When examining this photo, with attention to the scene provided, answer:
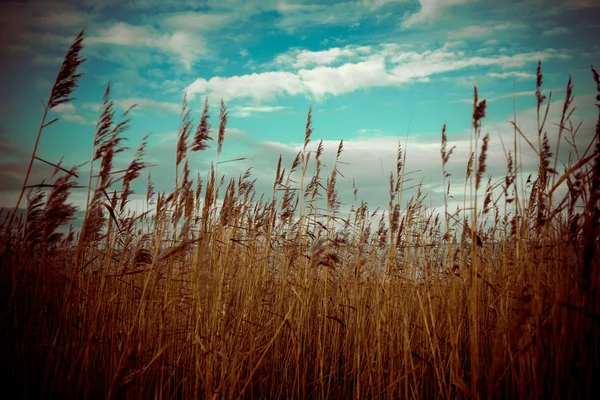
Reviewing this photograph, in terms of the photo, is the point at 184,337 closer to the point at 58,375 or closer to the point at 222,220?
the point at 58,375

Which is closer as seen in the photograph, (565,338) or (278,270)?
(565,338)

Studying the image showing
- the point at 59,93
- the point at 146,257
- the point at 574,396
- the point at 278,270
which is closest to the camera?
the point at 574,396

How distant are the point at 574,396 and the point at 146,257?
2619 millimetres

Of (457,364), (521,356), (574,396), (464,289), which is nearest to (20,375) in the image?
(457,364)

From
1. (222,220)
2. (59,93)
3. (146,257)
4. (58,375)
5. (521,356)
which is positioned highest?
(59,93)

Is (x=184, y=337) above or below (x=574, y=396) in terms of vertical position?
below

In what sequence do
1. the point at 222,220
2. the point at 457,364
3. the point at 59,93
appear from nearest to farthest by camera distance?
1. the point at 457,364
2. the point at 59,93
3. the point at 222,220

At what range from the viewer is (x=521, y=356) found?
1.77 metres

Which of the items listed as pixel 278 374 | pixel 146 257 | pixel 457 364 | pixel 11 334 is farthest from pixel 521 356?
pixel 11 334

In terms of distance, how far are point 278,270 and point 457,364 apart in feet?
8.32

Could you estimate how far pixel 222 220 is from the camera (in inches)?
121

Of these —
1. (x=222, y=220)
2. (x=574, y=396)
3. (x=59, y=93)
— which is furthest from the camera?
(x=222, y=220)

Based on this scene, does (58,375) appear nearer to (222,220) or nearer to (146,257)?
(146,257)

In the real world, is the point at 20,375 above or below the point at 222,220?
below
